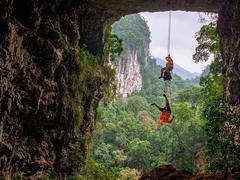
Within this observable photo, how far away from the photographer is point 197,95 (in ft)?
94.6

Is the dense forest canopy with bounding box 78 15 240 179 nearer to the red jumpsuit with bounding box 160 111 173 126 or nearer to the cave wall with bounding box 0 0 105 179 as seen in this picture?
the red jumpsuit with bounding box 160 111 173 126

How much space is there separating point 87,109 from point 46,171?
9.89 ft

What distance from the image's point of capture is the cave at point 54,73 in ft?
27.9

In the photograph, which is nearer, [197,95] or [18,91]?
[18,91]

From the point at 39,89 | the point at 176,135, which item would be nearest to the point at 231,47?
the point at 39,89

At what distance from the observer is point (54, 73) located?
33.7 feet

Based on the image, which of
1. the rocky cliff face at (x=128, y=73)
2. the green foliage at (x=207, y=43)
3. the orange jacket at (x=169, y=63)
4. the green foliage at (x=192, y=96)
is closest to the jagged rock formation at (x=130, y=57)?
the rocky cliff face at (x=128, y=73)

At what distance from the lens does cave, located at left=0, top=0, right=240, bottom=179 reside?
8.50 m

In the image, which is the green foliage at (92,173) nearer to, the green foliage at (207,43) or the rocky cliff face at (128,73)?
the green foliage at (207,43)

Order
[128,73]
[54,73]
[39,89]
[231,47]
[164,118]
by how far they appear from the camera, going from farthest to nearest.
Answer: [128,73] < [231,47] < [54,73] < [39,89] < [164,118]

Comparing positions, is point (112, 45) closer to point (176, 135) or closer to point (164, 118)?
point (164, 118)

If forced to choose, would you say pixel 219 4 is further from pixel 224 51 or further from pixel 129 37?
pixel 129 37

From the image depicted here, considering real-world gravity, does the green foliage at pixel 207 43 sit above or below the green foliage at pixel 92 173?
above

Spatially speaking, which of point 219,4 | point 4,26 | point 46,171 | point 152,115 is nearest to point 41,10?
point 4,26
